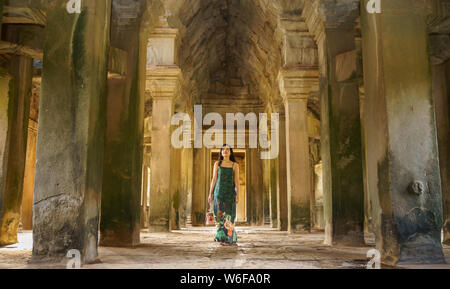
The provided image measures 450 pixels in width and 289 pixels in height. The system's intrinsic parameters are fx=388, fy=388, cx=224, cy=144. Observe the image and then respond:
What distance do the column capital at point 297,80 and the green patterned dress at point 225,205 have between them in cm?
403

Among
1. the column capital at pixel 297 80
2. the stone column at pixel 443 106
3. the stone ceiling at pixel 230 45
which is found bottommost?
the stone column at pixel 443 106

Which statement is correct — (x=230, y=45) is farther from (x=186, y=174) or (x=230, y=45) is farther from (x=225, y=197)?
(x=225, y=197)

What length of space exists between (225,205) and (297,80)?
4603 mm

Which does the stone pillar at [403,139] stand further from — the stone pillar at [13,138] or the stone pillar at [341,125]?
the stone pillar at [13,138]

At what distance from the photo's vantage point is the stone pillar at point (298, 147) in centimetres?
1037

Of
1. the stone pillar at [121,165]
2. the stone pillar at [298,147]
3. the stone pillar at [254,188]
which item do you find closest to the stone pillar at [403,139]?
the stone pillar at [121,165]

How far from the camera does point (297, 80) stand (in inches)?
408

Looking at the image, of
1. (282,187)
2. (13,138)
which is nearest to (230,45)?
(282,187)

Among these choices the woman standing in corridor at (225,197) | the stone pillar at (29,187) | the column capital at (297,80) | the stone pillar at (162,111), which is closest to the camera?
the woman standing in corridor at (225,197)

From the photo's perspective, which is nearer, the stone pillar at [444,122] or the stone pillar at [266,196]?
the stone pillar at [444,122]

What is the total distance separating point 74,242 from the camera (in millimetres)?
4254

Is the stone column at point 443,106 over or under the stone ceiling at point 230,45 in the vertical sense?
under

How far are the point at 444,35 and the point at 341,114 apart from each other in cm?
247

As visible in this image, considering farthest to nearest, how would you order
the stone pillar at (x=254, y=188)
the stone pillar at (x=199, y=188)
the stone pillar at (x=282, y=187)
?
the stone pillar at (x=254, y=188) < the stone pillar at (x=199, y=188) < the stone pillar at (x=282, y=187)
